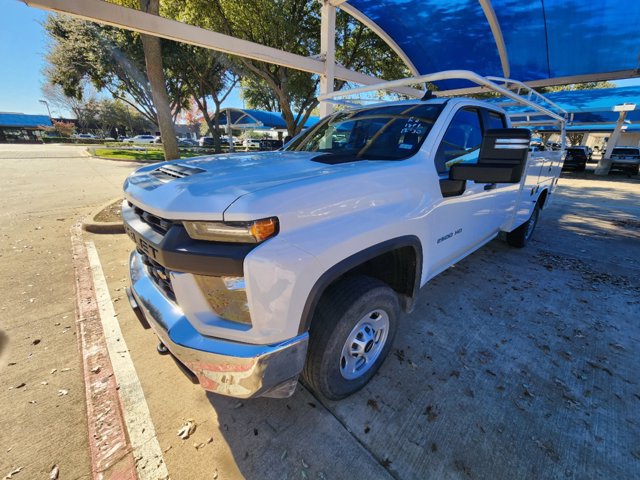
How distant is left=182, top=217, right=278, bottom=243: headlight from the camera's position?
1.36 metres

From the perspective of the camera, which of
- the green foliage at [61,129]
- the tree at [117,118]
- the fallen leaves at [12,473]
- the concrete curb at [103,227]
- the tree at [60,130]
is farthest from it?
the tree at [117,118]

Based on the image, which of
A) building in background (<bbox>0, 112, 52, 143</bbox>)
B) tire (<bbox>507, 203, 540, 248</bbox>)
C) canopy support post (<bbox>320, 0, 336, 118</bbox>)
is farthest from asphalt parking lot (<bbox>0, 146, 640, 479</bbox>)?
building in background (<bbox>0, 112, 52, 143</bbox>)

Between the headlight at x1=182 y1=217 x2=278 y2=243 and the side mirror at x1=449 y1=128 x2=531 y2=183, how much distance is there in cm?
154

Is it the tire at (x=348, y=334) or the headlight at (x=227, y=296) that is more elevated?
the headlight at (x=227, y=296)

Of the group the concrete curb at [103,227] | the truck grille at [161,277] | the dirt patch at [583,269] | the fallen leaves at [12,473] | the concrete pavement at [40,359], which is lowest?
the dirt patch at [583,269]

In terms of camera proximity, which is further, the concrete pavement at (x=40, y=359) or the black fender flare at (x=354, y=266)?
the concrete pavement at (x=40, y=359)

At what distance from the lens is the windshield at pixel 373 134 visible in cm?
234

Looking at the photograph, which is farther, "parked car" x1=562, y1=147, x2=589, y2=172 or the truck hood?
"parked car" x1=562, y1=147, x2=589, y2=172

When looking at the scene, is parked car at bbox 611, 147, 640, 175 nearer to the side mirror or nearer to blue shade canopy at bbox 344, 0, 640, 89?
blue shade canopy at bbox 344, 0, 640, 89

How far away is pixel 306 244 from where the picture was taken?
1454 mm

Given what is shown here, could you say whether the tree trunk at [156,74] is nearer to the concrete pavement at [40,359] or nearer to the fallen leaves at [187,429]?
the concrete pavement at [40,359]

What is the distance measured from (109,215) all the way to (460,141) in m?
6.36

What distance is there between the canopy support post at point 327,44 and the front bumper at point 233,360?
5040mm

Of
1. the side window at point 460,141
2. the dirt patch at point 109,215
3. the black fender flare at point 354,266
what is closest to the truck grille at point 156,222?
the black fender flare at point 354,266
